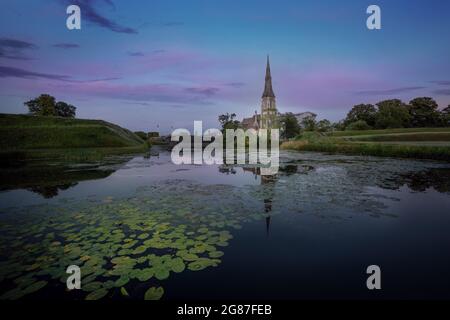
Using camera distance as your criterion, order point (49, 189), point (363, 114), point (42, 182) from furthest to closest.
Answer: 1. point (363, 114)
2. point (42, 182)
3. point (49, 189)

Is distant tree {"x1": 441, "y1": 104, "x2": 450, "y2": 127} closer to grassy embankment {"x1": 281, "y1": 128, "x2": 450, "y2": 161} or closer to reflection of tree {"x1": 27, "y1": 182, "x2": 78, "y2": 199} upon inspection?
grassy embankment {"x1": 281, "y1": 128, "x2": 450, "y2": 161}

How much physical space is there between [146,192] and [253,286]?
7691 millimetres

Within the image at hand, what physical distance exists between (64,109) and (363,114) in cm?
11580

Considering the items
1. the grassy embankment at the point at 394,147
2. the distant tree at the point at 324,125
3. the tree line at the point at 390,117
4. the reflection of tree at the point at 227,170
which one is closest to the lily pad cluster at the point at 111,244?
the reflection of tree at the point at 227,170

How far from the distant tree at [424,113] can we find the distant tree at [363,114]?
10793mm

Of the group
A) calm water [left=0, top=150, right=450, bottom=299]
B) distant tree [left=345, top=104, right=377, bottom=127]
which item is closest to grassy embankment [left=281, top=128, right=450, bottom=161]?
calm water [left=0, top=150, right=450, bottom=299]

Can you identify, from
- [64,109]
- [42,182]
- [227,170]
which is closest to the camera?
[42,182]

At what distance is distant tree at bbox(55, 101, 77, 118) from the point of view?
9250 cm

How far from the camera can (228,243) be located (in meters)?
5.51

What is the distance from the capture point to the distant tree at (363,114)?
75.8 m

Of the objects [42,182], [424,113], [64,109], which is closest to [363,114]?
[424,113]

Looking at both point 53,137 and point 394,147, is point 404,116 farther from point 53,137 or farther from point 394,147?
point 53,137
